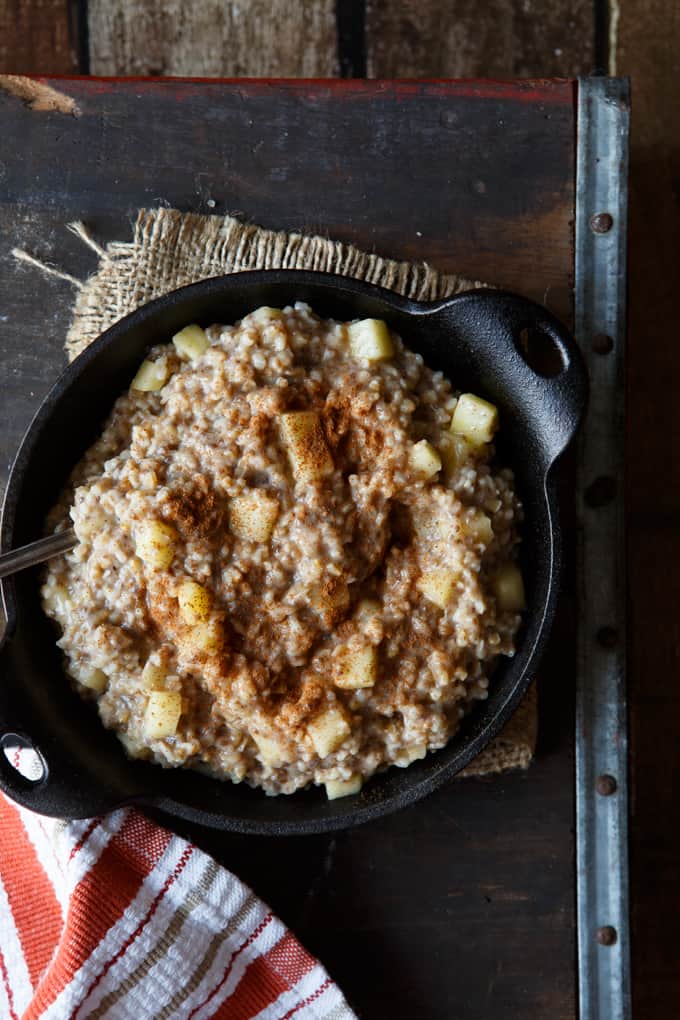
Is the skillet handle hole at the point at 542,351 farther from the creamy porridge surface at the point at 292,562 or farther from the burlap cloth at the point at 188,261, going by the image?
the creamy porridge surface at the point at 292,562

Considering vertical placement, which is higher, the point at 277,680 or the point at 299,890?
the point at 277,680

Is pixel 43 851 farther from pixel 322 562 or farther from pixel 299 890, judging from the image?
pixel 322 562

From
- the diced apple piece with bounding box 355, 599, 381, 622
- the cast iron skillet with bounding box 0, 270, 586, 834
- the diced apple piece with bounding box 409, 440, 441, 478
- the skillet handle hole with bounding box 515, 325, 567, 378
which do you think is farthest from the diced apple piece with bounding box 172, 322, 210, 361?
the skillet handle hole with bounding box 515, 325, 567, 378

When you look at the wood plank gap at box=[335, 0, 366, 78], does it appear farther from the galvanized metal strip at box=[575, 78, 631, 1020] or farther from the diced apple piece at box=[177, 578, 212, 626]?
the diced apple piece at box=[177, 578, 212, 626]

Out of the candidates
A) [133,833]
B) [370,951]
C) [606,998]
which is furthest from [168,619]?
[606,998]

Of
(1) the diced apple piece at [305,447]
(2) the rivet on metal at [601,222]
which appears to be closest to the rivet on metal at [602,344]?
(2) the rivet on metal at [601,222]

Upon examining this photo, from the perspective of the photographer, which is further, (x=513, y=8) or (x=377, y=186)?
(x=513, y=8)

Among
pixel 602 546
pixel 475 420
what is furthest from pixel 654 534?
pixel 475 420
